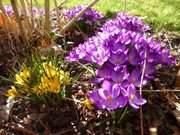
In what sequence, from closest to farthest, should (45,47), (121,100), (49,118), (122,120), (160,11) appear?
(121,100) → (122,120) → (49,118) → (45,47) → (160,11)

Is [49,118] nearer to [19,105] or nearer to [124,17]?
[19,105]

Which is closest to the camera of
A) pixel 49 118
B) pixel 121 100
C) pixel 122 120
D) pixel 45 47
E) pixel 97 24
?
pixel 121 100

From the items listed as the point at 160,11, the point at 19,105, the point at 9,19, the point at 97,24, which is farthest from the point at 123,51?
the point at 160,11

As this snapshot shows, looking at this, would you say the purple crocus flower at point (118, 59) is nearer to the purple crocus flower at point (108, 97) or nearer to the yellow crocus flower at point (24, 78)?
the purple crocus flower at point (108, 97)

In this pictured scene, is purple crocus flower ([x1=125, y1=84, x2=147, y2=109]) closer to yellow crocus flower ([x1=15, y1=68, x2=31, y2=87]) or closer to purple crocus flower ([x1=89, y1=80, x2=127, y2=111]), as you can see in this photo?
purple crocus flower ([x1=89, y1=80, x2=127, y2=111])

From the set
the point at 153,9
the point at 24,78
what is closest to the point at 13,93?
the point at 24,78

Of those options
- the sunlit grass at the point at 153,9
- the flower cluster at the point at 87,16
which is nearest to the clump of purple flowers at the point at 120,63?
the flower cluster at the point at 87,16
